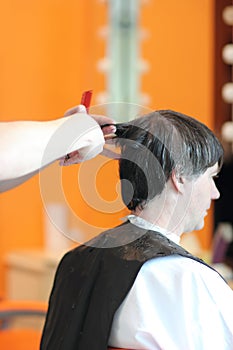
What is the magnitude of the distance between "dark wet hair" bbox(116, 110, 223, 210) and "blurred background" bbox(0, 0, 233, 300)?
3.03m

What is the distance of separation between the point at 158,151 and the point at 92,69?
12.1 feet

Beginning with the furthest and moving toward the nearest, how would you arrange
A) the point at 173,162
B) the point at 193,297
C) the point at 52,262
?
the point at 52,262 < the point at 173,162 < the point at 193,297

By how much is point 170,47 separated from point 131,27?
0.59m

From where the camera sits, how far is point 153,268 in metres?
1.67

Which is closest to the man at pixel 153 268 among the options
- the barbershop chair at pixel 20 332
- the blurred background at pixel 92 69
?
the barbershop chair at pixel 20 332

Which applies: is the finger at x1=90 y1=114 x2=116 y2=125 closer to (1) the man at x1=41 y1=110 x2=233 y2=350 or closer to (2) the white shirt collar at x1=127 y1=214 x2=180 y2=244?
(1) the man at x1=41 y1=110 x2=233 y2=350

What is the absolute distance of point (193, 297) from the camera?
5.36 ft

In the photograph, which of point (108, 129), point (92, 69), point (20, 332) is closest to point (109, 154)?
point (108, 129)

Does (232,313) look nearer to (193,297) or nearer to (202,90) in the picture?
(193,297)

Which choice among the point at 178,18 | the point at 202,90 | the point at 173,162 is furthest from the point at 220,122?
the point at 173,162

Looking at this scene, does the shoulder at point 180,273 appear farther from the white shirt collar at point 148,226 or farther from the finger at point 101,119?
the finger at point 101,119

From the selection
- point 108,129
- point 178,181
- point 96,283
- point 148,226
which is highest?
point 108,129

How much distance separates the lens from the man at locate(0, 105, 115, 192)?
1.41 metres

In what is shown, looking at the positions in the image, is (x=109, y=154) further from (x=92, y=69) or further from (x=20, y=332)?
(x=92, y=69)
